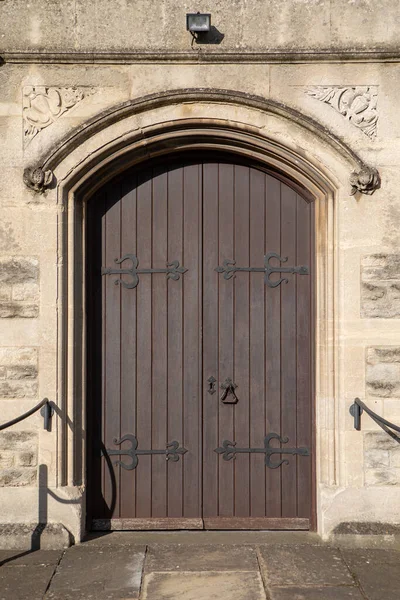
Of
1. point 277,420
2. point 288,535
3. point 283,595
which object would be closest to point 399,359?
point 277,420

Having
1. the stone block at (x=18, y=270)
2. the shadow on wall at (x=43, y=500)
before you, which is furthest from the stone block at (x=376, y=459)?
the stone block at (x=18, y=270)

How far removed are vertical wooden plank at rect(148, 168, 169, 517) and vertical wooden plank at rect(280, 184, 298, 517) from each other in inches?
33.1

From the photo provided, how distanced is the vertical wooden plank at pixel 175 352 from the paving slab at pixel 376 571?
48.8 inches

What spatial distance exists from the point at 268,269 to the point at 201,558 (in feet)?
6.54

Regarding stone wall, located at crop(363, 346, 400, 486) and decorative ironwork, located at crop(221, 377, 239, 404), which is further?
decorative ironwork, located at crop(221, 377, 239, 404)

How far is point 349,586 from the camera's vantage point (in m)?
4.01

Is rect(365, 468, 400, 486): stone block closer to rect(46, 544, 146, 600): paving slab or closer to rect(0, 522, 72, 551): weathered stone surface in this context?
rect(46, 544, 146, 600): paving slab

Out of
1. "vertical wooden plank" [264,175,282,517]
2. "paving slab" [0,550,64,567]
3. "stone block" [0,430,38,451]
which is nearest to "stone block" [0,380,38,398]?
"stone block" [0,430,38,451]

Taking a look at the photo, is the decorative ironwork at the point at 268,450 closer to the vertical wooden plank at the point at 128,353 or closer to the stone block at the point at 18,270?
the vertical wooden plank at the point at 128,353

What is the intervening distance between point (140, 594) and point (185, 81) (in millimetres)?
3251

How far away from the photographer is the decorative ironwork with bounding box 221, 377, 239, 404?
500 cm

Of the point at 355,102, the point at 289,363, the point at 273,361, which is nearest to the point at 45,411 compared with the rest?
the point at 273,361

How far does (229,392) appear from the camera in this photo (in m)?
5.00

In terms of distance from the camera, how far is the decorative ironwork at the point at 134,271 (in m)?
5.02
